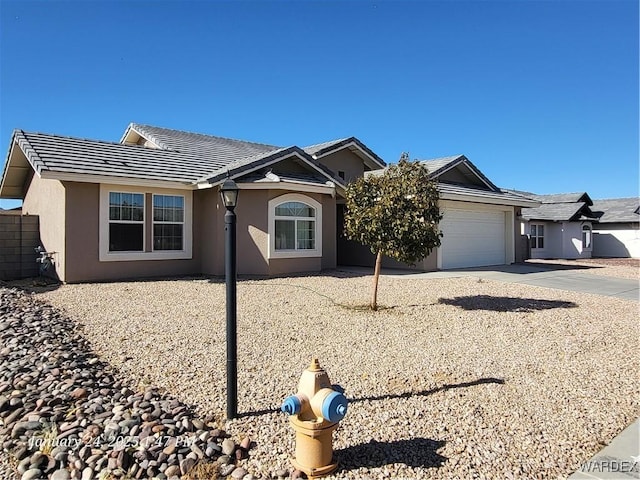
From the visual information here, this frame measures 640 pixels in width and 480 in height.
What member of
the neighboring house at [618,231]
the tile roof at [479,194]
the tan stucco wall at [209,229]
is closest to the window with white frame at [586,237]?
the neighboring house at [618,231]

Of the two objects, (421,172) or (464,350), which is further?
(421,172)

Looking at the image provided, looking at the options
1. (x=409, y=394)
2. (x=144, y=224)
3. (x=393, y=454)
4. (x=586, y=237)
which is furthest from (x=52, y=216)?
(x=586, y=237)

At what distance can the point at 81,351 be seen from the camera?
19.6 ft

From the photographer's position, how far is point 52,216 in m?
12.9

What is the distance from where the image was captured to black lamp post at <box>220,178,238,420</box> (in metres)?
4.21

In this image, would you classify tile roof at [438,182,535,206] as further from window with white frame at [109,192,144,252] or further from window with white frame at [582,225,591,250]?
window with white frame at [582,225,591,250]

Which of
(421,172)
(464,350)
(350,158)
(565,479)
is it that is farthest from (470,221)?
(565,479)

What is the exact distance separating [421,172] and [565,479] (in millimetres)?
6806

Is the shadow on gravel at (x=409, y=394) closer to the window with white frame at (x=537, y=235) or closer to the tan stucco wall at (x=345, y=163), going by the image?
the tan stucco wall at (x=345, y=163)

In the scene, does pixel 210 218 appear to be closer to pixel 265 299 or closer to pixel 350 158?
pixel 265 299

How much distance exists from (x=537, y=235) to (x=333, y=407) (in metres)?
29.3

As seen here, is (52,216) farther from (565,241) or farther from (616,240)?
(616,240)

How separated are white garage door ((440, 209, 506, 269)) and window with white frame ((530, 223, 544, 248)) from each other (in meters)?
8.93

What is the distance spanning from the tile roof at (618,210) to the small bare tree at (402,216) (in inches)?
1135
